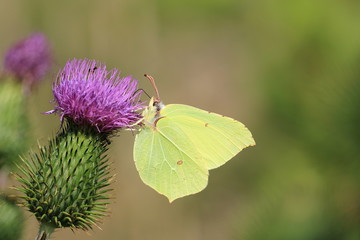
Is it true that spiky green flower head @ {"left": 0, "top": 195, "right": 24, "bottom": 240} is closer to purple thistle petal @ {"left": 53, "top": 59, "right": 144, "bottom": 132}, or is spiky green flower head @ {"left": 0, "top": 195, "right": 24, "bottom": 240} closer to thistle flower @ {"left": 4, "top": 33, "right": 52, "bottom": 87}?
purple thistle petal @ {"left": 53, "top": 59, "right": 144, "bottom": 132}

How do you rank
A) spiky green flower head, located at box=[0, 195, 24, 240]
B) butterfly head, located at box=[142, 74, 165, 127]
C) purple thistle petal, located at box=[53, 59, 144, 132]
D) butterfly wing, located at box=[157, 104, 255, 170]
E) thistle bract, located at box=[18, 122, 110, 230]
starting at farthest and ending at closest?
butterfly wing, located at box=[157, 104, 255, 170] < butterfly head, located at box=[142, 74, 165, 127] < spiky green flower head, located at box=[0, 195, 24, 240] < purple thistle petal, located at box=[53, 59, 144, 132] < thistle bract, located at box=[18, 122, 110, 230]

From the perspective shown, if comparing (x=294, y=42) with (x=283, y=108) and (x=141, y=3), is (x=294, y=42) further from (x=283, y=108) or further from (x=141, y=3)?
(x=141, y=3)

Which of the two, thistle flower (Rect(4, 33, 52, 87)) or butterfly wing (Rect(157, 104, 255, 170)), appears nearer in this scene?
butterfly wing (Rect(157, 104, 255, 170))

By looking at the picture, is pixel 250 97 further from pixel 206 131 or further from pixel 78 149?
pixel 78 149

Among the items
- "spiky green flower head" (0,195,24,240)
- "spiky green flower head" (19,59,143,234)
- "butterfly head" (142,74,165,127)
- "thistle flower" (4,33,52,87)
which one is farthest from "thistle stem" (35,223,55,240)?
"thistle flower" (4,33,52,87)

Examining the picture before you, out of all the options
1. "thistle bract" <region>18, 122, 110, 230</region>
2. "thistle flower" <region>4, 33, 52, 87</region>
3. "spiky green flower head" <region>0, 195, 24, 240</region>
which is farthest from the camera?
"thistle flower" <region>4, 33, 52, 87</region>

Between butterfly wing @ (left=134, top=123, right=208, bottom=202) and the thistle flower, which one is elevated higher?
the thistle flower

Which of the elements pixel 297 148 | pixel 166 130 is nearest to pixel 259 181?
pixel 297 148
